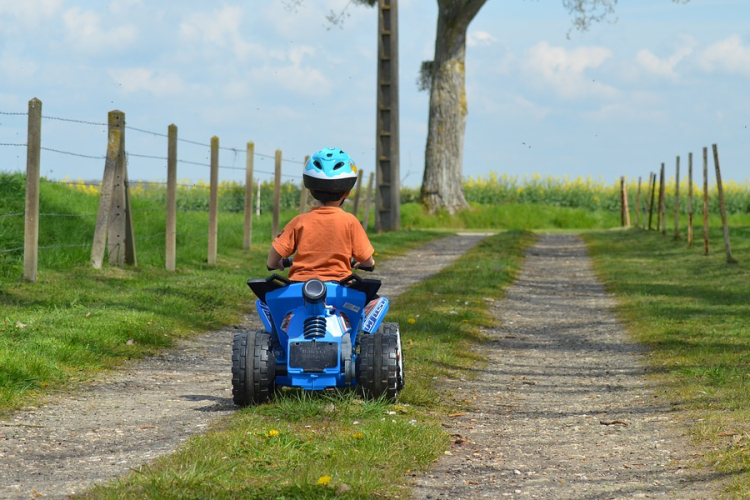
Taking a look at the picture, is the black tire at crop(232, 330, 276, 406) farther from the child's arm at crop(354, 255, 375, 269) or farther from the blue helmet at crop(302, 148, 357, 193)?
the blue helmet at crop(302, 148, 357, 193)

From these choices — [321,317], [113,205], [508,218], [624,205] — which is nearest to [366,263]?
[321,317]

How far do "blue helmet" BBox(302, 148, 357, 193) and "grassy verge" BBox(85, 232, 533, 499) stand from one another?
4.37 feet

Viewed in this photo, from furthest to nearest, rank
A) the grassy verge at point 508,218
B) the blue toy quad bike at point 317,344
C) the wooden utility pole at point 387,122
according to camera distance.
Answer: the grassy verge at point 508,218, the wooden utility pole at point 387,122, the blue toy quad bike at point 317,344

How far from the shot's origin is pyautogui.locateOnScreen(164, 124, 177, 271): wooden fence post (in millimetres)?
15203

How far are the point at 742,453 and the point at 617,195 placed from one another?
128ft

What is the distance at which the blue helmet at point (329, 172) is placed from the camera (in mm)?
6496

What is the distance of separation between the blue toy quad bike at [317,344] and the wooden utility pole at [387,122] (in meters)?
21.3

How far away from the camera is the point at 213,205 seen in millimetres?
17109

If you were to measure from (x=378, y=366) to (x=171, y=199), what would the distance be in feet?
31.2

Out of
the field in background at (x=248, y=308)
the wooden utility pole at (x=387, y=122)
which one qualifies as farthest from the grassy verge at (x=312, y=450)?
the wooden utility pole at (x=387, y=122)

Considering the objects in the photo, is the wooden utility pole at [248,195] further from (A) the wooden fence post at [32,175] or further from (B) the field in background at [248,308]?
(A) the wooden fence post at [32,175]

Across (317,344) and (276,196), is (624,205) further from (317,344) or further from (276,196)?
(317,344)

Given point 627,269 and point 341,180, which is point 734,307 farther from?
point 341,180

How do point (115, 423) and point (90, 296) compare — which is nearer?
point (115, 423)
